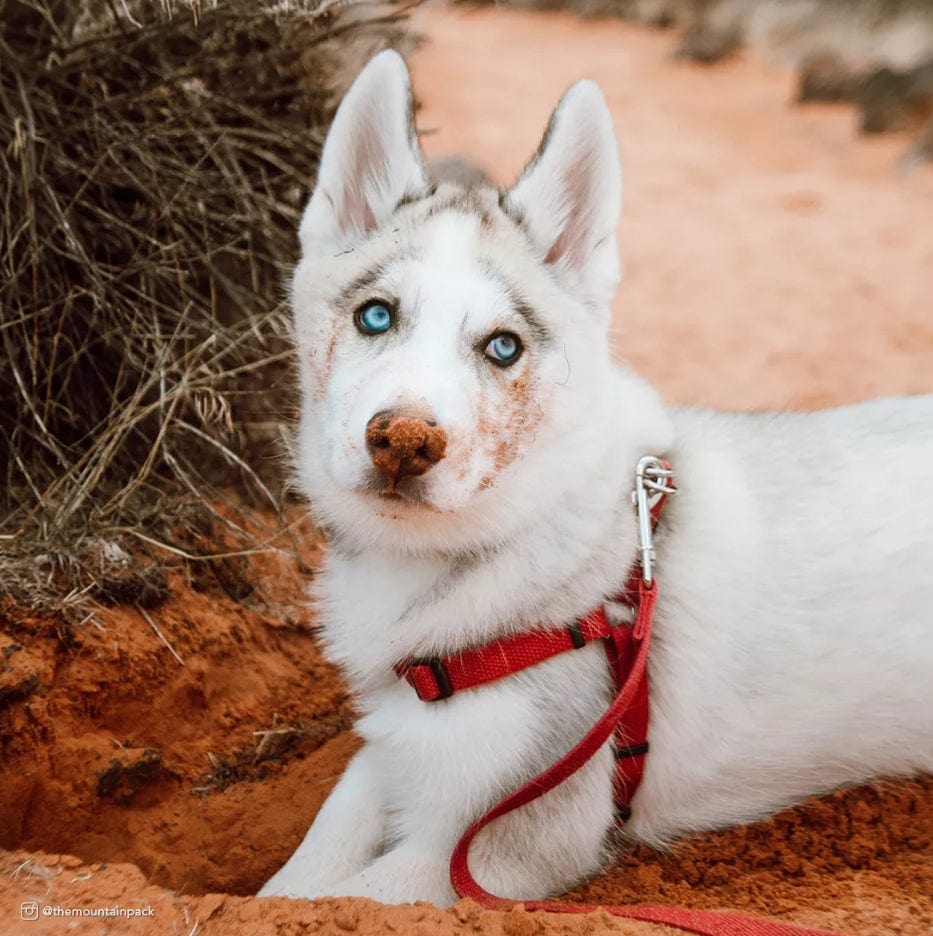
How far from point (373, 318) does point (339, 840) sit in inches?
49.9

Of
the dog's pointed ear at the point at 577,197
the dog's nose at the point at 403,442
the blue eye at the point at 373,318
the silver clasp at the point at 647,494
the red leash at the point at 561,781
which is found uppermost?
the dog's pointed ear at the point at 577,197

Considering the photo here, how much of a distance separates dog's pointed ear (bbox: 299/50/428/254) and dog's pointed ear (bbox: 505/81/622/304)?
0.92 ft

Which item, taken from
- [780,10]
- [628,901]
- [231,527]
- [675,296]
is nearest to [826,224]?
[675,296]

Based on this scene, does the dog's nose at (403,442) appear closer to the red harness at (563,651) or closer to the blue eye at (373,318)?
the blue eye at (373,318)

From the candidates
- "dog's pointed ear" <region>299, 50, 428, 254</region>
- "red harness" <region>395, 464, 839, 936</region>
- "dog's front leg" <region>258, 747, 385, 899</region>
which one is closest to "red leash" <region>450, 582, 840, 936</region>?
"red harness" <region>395, 464, 839, 936</region>

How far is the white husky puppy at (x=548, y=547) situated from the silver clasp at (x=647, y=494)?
45 millimetres

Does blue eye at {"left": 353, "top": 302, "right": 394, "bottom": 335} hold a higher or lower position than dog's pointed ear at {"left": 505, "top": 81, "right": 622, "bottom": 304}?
lower

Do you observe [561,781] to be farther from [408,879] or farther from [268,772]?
[268,772]

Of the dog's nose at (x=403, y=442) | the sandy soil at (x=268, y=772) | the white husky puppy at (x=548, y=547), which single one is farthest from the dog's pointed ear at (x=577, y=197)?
the sandy soil at (x=268, y=772)

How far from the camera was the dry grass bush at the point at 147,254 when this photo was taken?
3047 mm

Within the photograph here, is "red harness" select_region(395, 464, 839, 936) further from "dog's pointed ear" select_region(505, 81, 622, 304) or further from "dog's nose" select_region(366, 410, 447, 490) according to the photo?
"dog's pointed ear" select_region(505, 81, 622, 304)

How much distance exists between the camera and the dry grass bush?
10.00 ft

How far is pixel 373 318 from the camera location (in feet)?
6.89

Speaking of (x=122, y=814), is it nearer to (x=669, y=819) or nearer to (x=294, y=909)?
(x=294, y=909)
